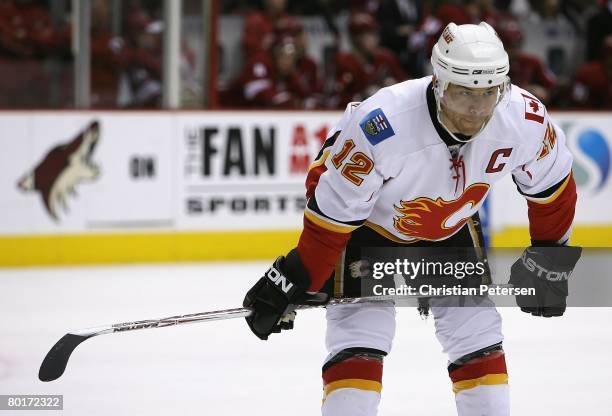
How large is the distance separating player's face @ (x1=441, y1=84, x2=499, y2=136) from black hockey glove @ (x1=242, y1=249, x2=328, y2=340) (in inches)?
20.6

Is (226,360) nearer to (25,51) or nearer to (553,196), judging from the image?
(553,196)

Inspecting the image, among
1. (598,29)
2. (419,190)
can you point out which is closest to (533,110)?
(419,190)

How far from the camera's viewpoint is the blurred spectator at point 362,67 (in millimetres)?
7812

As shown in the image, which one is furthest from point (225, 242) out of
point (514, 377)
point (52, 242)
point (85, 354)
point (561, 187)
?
point (561, 187)

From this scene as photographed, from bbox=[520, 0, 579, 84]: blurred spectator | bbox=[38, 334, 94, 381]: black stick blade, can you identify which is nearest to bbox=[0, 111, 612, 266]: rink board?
bbox=[520, 0, 579, 84]: blurred spectator

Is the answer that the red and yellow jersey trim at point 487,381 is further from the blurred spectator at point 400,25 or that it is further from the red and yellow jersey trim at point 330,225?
the blurred spectator at point 400,25

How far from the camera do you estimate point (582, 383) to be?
4.20 metres

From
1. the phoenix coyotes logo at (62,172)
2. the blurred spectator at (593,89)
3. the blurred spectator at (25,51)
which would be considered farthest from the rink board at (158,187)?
the blurred spectator at (593,89)

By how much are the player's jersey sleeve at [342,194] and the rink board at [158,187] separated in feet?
14.0

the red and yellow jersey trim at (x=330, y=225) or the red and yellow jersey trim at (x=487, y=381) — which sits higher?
the red and yellow jersey trim at (x=330, y=225)

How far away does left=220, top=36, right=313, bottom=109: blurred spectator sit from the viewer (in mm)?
7492

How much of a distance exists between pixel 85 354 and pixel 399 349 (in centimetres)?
129

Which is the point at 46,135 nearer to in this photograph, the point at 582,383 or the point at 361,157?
the point at 582,383

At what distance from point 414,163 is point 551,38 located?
6.06m
